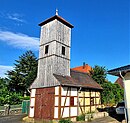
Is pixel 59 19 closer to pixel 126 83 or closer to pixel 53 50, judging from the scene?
pixel 53 50

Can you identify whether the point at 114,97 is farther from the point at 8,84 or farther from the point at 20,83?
the point at 8,84

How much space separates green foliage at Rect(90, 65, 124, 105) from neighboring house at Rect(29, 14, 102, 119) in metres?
3.93

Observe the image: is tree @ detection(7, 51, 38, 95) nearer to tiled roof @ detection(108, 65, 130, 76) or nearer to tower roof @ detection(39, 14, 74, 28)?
tower roof @ detection(39, 14, 74, 28)

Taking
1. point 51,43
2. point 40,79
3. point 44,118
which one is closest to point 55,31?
point 51,43

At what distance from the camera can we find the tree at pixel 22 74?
2943 cm

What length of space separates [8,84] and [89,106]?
19491mm

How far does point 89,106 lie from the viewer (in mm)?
16562

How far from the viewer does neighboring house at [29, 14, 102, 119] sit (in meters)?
13.8

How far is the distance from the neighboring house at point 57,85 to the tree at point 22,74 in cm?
1349

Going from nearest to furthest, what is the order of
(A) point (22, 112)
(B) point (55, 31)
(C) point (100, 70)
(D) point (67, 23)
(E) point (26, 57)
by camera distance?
(B) point (55, 31), (D) point (67, 23), (A) point (22, 112), (C) point (100, 70), (E) point (26, 57)

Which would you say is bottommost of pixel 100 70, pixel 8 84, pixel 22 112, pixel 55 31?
pixel 22 112

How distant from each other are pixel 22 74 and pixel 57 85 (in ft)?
63.1

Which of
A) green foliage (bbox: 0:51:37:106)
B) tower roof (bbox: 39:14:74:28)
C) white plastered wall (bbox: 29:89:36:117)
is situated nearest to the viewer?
white plastered wall (bbox: 29:89:36:117)

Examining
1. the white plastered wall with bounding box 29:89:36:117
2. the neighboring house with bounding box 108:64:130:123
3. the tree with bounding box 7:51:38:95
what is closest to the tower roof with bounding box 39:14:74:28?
the white plastered wall with bounding box 29:89:36:117
